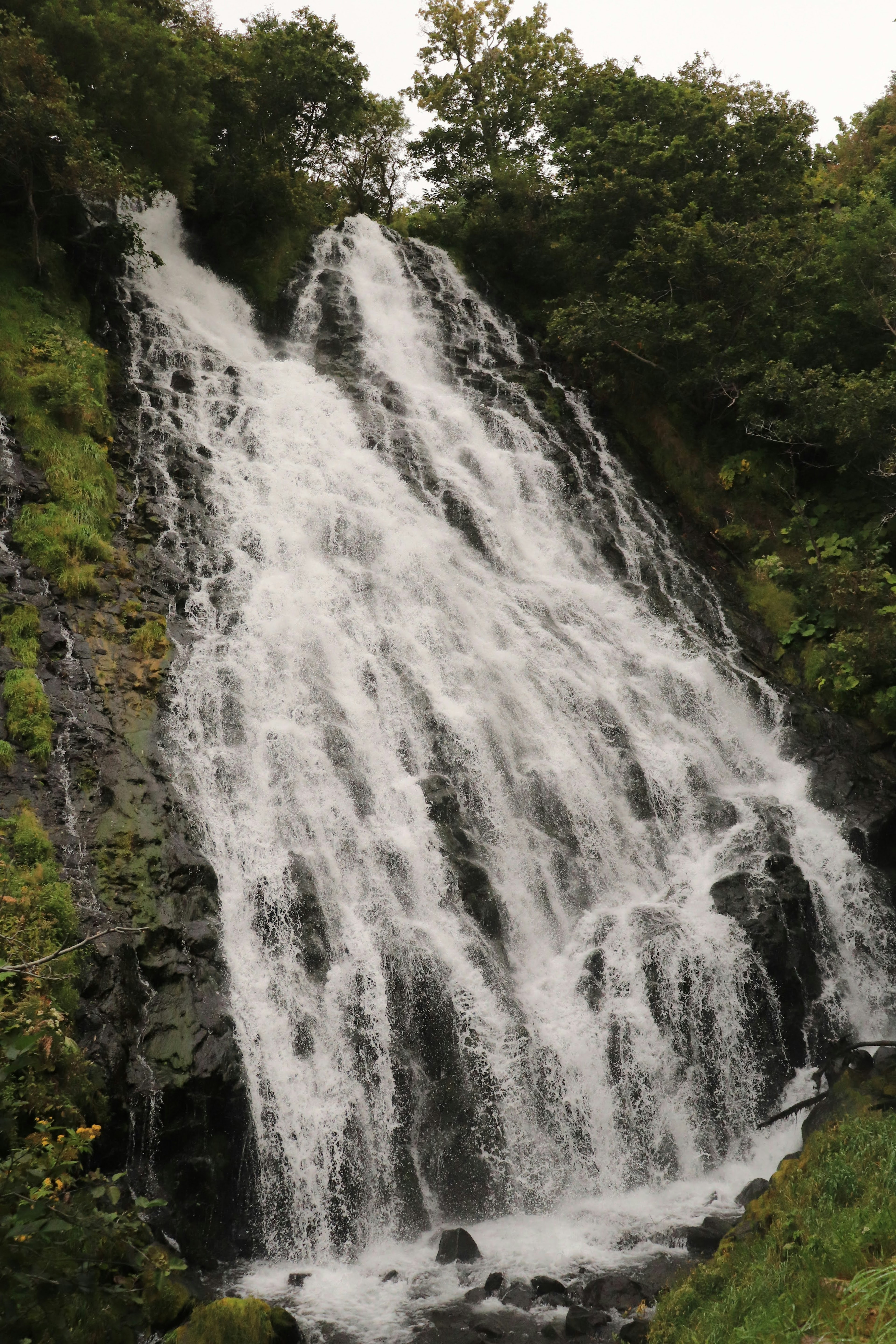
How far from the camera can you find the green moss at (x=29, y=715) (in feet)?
35.6

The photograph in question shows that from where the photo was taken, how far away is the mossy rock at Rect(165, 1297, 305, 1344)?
22.9 ft

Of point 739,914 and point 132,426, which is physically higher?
point 132,426

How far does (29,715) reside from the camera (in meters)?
11.0

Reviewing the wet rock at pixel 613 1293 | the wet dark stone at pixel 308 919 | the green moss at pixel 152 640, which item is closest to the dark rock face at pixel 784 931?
the wet rock at pixel 613 1293

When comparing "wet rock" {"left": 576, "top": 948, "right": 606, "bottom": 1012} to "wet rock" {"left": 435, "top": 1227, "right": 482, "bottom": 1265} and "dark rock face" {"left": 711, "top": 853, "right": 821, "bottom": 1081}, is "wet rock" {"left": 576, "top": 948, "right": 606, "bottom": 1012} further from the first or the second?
"wet rock" {"left": 435, "top": 1227, "right": 482, "bottom": 1265}

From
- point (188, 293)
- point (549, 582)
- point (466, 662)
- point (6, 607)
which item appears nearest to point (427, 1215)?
point (466, 662)

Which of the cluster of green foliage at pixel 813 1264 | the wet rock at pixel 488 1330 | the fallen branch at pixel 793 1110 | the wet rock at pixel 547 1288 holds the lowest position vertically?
the wet rock at pixel 488 1330

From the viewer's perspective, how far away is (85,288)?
19531 millimetres

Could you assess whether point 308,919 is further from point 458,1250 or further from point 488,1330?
point 488,1330

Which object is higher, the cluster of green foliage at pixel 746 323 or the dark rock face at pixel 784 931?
the cluster of green foliage at pixel 746 323

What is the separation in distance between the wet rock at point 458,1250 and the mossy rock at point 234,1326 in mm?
1938

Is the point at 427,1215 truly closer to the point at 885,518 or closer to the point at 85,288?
the point at 885,518

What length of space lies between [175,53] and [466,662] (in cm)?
1444

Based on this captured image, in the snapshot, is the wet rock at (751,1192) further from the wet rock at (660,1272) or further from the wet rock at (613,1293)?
the wet rock at (613,1293)
